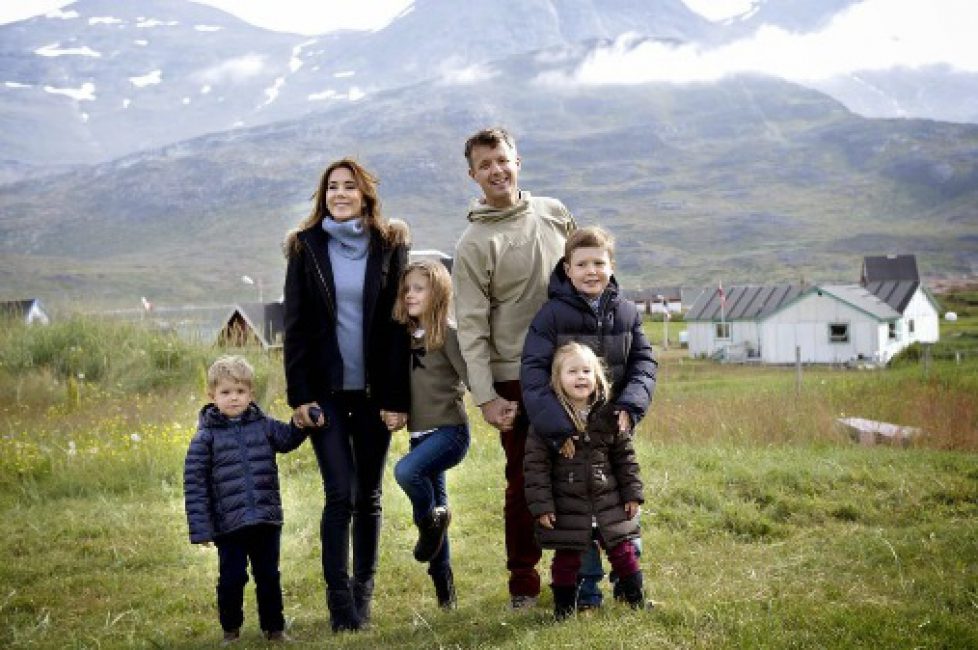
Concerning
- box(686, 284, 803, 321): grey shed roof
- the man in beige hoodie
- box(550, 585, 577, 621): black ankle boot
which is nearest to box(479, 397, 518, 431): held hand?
the man in beige hoodie

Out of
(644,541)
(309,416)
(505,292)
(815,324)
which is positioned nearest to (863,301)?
(815,324)

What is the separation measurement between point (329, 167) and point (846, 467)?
5389 mm

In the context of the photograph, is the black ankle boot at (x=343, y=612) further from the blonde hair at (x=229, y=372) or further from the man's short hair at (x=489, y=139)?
the man's short hair at (x=489, y=139)

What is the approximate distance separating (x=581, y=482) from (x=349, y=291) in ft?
5.06

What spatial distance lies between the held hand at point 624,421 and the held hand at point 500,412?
62 cm

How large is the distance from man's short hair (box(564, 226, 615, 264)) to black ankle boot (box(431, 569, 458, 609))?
76.4 inches

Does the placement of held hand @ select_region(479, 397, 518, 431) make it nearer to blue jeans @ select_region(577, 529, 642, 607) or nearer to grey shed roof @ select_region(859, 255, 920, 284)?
blue jeans @ select_region(577, 529, 642, 607)

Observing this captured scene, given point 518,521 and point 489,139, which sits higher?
point 489,139

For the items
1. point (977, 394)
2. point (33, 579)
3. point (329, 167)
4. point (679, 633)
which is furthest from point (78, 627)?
point (977, 394)

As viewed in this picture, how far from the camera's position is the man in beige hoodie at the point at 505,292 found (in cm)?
513

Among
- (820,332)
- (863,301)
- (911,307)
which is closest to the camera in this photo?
(863,301)

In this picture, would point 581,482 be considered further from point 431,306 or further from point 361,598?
point 361,598

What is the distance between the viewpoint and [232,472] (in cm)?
507

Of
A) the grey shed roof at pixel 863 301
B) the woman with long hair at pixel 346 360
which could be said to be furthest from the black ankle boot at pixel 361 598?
the grey shed roof at pixel 863 301
